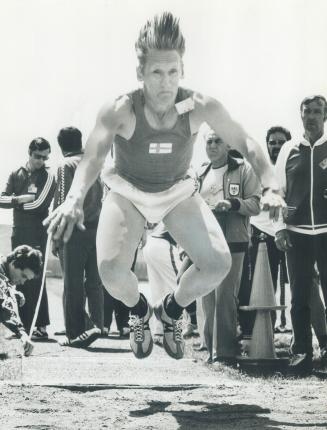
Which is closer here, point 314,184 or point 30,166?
point 314,184

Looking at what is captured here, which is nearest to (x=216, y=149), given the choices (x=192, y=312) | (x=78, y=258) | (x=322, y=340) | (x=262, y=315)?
(x=262, y=315)

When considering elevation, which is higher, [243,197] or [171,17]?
[171,17]

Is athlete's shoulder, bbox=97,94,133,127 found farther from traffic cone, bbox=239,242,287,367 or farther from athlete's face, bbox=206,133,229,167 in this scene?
traffic cone, bbox=239,242,287,367

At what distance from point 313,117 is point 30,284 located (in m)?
2.61

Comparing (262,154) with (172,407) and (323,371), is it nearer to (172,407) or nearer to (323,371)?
(172,407)

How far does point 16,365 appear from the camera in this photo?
239 inches

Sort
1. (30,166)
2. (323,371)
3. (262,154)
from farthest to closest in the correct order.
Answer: (30,166) < (323,371) < (262,154)

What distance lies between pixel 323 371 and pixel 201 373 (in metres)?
0.82

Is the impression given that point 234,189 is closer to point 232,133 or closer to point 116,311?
point 232,133

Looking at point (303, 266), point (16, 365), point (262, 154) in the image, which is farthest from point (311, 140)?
point (16, 365)

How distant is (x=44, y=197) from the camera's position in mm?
6891

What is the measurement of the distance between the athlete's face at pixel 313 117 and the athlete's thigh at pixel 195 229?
1.41 meters

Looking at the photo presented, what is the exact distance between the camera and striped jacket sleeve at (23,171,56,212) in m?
6.87

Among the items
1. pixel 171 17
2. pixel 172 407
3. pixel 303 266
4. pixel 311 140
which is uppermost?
pixel 171 17
